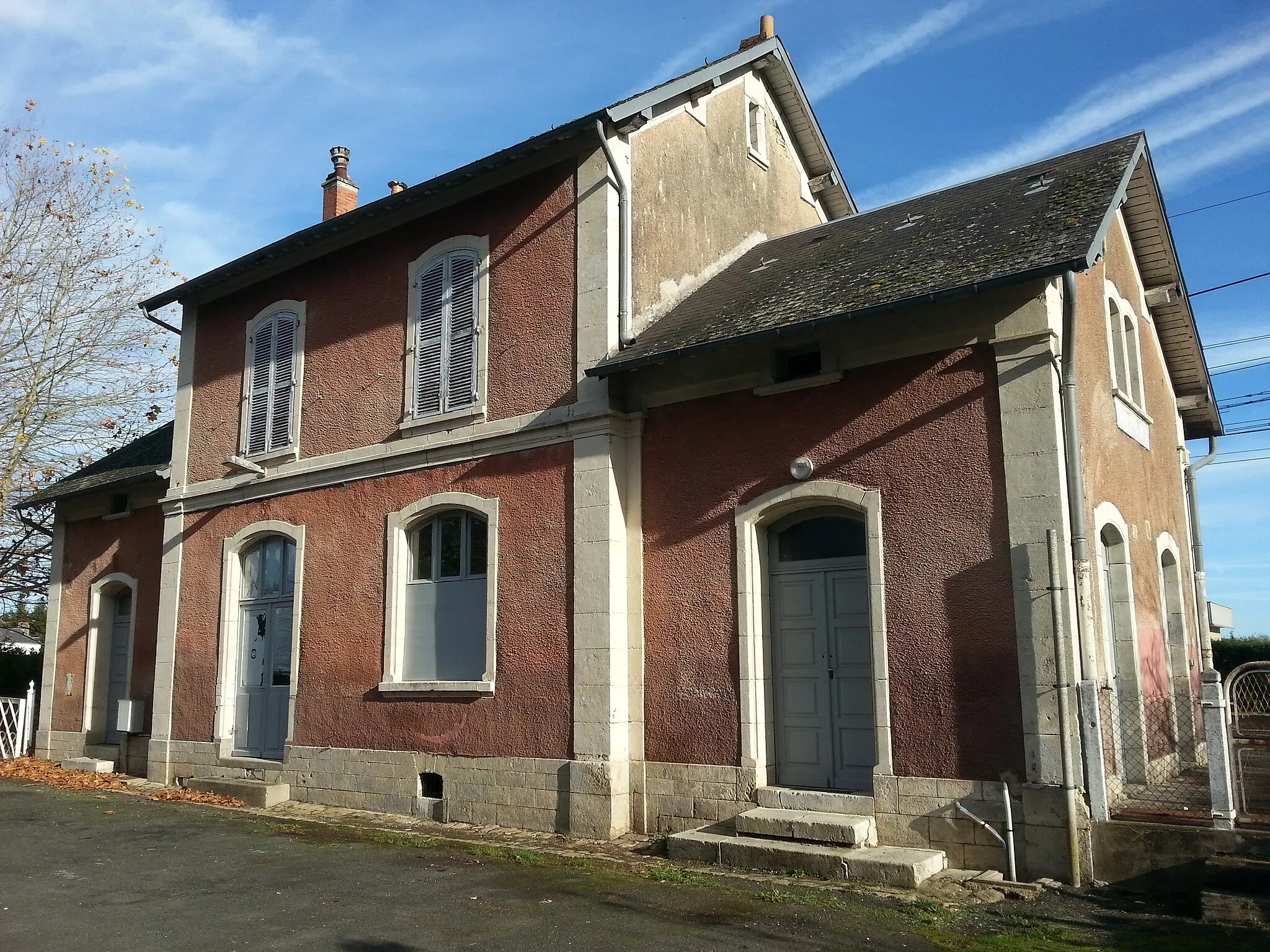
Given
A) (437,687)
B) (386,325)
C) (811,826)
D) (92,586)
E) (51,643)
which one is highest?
(386,325)

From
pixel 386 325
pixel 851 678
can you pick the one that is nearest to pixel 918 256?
pixel 851 678

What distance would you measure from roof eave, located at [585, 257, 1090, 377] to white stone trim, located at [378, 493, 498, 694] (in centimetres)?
202

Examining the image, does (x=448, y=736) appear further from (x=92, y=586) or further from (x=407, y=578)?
(x=92, y=586)

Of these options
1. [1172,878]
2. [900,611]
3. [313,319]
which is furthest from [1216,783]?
[313,319]

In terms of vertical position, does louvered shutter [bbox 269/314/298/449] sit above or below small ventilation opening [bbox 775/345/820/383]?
above

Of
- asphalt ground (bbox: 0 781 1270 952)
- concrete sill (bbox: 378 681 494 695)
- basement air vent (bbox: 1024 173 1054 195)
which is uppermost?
basement air vent (bbox: 1024 173 1054 195)

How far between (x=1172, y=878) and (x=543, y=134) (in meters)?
8.28

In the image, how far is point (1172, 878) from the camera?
6.97 metres

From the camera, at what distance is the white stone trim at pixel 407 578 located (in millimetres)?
10414

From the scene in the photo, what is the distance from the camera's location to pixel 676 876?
25.3 ft

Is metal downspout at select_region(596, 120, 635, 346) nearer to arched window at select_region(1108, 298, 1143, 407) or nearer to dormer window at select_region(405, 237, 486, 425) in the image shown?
dormer window at select_region(405, 237, 486, 425)

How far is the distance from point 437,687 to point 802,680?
151 inches

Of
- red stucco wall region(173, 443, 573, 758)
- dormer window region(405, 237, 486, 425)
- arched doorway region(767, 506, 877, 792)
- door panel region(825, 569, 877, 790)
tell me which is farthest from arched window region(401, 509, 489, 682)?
door panel region(825, 569, 877, 790)

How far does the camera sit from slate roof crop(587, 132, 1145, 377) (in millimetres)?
8008
